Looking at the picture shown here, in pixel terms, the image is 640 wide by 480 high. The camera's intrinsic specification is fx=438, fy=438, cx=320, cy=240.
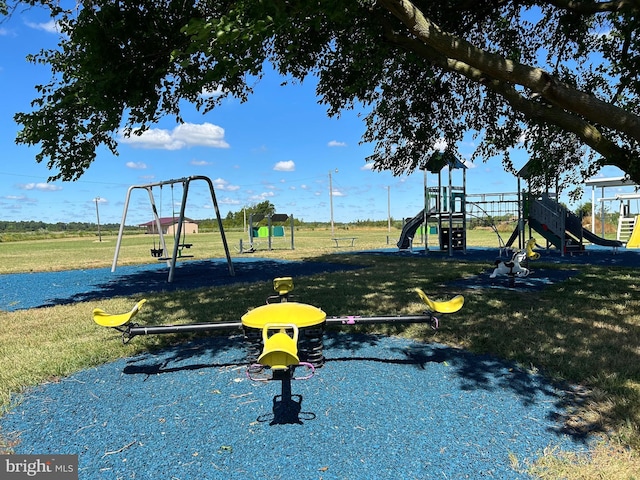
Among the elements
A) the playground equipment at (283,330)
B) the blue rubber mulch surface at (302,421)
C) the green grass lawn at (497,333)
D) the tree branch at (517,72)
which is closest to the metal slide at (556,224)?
the green grass lawn at (497,333)

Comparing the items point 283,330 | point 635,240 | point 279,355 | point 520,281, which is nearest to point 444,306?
point 283,330

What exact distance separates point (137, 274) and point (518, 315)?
439 inches

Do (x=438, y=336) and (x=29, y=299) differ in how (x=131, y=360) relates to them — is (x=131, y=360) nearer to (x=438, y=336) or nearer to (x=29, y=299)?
(x=438, y=336)

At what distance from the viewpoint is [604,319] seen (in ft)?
19.4

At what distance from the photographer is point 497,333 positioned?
522cm

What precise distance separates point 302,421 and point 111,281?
10.4 meters

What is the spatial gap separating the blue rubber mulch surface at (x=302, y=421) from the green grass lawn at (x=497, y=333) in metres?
0.21

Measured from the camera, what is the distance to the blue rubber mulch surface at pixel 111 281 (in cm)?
947

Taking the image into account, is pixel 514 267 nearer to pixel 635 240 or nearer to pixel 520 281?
pixel 520 281

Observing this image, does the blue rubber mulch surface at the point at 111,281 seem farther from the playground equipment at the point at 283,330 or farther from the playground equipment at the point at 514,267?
the playground equipment at the point at 283,330

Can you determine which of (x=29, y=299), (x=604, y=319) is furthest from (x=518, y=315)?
(x=29, y=299)

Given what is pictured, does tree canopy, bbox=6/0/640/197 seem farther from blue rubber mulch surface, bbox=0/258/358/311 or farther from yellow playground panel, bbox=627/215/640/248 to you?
yellow playground panel, bbox=627/215/640/248

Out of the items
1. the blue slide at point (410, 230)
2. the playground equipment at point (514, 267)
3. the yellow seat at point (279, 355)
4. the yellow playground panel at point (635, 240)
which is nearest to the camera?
the yellow seat at point (279, 355)

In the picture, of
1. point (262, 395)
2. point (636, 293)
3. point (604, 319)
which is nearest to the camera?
point (262, 395)
